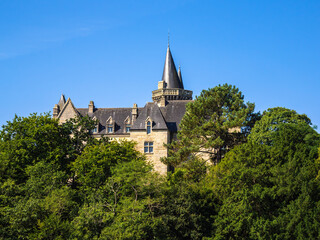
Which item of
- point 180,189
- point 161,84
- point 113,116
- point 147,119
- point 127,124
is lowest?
point 180,189

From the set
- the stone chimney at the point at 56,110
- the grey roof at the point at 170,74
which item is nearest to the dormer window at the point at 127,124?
the stone chimney at the point at 56,110

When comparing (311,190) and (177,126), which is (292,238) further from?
(177,126)

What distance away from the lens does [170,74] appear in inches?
3401

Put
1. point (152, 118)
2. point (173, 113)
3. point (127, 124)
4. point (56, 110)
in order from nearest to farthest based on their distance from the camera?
point (152, 118) < point (173, 113) < point (127, 124) < point (56, 110)

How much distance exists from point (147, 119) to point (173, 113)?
175 inches

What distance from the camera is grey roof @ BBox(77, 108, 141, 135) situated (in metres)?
69.6

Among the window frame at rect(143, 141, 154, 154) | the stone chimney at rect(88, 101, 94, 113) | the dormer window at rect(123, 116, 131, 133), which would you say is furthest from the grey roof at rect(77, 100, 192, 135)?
the window frame at rect(143, 141, 154, 154)

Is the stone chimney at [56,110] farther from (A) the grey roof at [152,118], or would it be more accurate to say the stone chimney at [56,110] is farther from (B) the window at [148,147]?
(B) the window at [148,147]

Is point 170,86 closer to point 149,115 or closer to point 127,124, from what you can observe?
point 127,124

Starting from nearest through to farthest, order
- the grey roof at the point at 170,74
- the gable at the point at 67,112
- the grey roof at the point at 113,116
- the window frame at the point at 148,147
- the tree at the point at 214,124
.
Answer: the tree at the point at 214,124, the window frame at the point at 148,147, the grey roof at the point at 113,116, the gable at the point at 67,112, the grey roof at the point at 170,74

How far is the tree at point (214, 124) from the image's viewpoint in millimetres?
54750

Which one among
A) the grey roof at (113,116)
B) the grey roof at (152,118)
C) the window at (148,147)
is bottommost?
the window at (148,147)

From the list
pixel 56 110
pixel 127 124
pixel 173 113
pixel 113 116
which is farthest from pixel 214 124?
pixel 56 110

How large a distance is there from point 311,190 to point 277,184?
2.72 meters
